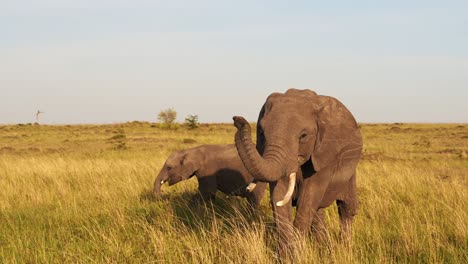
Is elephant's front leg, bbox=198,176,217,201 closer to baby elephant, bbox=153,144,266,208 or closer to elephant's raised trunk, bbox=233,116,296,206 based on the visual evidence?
baby elephant, bbox=153,144,266,208

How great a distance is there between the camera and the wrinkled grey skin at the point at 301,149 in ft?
12.4

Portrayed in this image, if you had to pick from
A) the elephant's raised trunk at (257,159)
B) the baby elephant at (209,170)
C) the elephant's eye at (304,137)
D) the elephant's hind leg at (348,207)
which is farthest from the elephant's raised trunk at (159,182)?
the elephant's raised trunk at (257,159)

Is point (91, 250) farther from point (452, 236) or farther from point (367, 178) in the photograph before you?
point (367, 178)

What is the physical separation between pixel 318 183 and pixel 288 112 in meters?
0.91

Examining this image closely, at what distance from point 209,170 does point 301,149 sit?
5578 mm

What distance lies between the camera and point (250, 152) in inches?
144

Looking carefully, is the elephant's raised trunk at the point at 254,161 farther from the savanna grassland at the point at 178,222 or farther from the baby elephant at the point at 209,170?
the baby elephant at the point at 209,170

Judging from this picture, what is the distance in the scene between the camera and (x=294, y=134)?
3971mm

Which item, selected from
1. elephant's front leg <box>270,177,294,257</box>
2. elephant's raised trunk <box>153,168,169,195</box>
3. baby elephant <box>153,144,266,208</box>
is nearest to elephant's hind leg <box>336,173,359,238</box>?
elephant's front leg <box>270,177,294,257</box>

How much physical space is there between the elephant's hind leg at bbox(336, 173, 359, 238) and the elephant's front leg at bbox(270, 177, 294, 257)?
115cm

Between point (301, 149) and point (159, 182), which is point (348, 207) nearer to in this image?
point (301, 149)

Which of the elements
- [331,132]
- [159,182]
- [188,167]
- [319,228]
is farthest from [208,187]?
[331,132]

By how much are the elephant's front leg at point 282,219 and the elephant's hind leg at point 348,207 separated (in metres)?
1.15

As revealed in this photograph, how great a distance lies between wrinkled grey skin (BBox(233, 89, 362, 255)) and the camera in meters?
3.78
